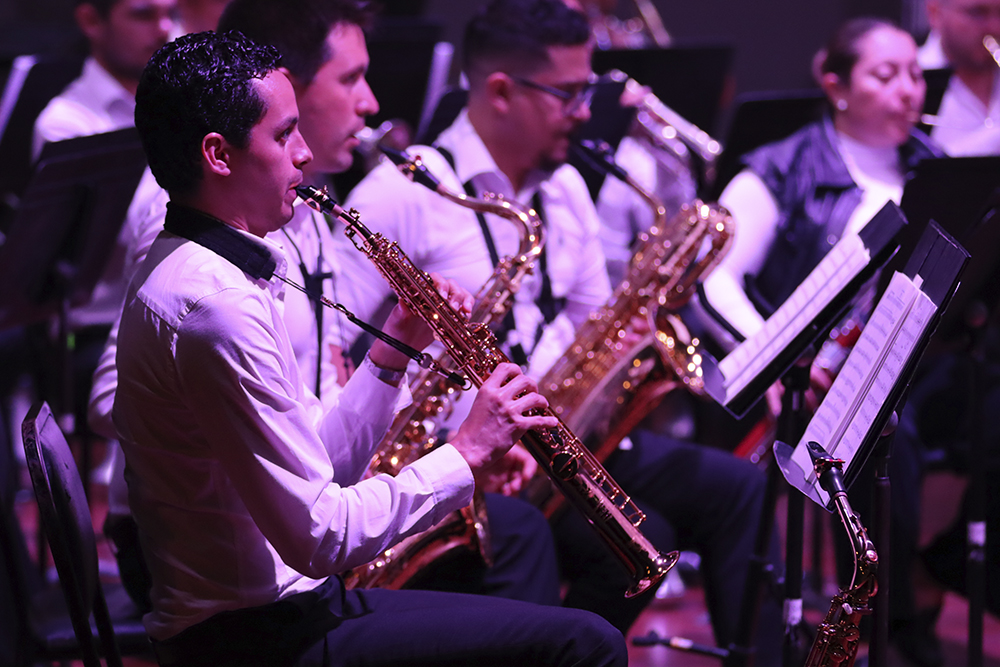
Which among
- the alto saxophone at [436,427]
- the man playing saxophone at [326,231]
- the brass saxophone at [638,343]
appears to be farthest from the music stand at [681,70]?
the man playing saxophone at [326,231]

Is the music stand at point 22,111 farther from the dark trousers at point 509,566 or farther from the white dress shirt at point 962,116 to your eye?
the white dress shirt at point 962,116

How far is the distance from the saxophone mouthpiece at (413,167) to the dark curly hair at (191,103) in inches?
32.6

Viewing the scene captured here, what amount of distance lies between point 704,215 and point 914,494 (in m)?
1.02

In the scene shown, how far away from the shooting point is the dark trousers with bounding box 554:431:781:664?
9.06 ft

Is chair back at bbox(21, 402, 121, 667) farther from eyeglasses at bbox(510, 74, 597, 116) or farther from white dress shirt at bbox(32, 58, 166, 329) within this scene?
white dress shirt at bbox(32, 58, 166, 329)

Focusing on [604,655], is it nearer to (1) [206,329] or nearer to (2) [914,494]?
(1) [206,329]

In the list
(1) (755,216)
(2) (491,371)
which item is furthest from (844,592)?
(1) (755,216)

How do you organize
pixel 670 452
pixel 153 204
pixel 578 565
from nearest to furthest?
pixel 153 204 < pixel 578 565 < pixel 670 452

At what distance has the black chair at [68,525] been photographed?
5.43ft

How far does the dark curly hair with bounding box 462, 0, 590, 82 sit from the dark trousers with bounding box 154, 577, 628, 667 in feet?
5.54

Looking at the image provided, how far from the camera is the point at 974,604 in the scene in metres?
2.75

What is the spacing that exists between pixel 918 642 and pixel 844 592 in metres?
1.53

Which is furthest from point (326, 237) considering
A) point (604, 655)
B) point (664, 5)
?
point (664, 5)

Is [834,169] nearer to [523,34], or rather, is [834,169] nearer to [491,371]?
[523,34]
